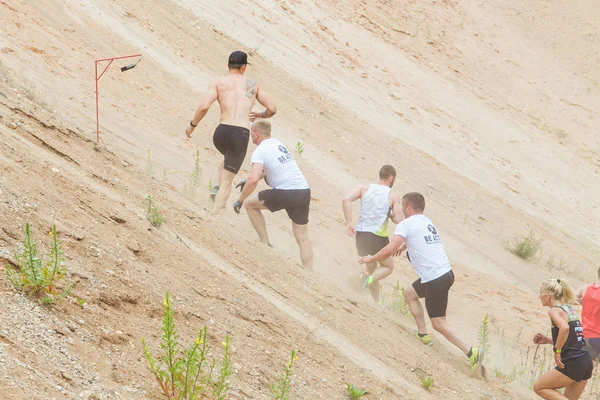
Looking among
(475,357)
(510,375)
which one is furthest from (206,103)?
(510,375)

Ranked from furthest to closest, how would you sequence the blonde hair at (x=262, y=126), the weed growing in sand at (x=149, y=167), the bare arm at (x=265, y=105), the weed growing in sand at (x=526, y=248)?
the weed growing in sand at (x=526, y=248), the weed growing in sand at (x=149, y=167), the bare arm at (x=265, y=105), the blonde hair at (x=262, y=126)

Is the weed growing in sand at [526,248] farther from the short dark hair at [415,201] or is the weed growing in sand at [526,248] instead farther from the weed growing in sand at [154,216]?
the weed growing in sand at [154,216]

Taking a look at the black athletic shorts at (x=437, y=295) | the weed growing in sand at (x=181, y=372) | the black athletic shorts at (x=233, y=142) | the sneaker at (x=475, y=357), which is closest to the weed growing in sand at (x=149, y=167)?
the black athletic shorts at (x=233, y=142)

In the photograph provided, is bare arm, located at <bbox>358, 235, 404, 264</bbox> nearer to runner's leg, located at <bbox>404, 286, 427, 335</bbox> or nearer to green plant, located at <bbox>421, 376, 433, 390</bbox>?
runner's leg, located at <bbox>404, 286, 427, 335</bbox>

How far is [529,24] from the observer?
24266mm

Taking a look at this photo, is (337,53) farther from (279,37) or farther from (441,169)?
(441,169)

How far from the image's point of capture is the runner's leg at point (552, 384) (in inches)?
269

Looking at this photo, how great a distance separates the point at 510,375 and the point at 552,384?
1.58 metres

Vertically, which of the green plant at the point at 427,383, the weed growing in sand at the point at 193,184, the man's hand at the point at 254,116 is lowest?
the weed growing in sand at the point at 193,184

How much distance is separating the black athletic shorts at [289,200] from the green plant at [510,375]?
230cm

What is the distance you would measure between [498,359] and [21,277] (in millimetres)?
5854

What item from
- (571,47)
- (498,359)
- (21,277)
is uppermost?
(571,47)

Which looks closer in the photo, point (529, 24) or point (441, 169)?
point (441, 169)

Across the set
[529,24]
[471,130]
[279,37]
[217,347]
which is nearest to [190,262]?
[217,347]
